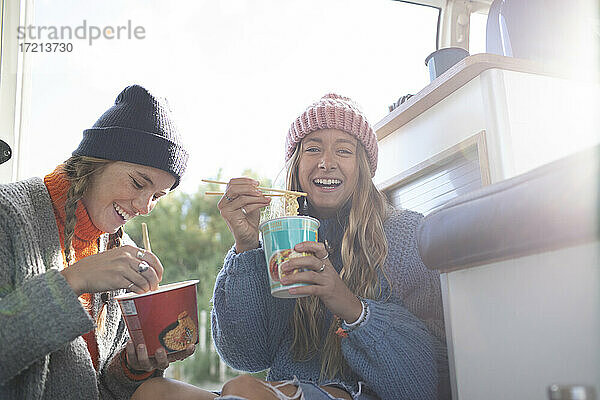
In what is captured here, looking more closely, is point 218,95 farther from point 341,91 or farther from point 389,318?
point 389,318

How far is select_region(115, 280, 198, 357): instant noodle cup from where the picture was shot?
1107mm

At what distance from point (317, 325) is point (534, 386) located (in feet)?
2.38

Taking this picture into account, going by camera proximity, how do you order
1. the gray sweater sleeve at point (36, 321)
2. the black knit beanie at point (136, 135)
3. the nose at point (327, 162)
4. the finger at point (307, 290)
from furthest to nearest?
the nose at point (327, 162) < the black knit beanie at point (136, 135) < the finger at point (307, 290) < the gray sweater sleeve at point (36, 321)

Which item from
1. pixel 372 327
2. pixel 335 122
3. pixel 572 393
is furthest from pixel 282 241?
pixel 572 393

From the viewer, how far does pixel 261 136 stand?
258 inches

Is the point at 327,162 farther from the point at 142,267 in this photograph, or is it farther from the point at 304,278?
the point at 142,267

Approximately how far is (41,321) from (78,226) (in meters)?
0.37

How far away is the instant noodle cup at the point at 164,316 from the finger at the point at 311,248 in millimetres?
272

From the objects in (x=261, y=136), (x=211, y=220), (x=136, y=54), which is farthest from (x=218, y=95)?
(x=136, y=54)

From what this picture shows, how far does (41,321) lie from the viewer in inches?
37.5

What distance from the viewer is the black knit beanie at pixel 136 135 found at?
50.2 inches

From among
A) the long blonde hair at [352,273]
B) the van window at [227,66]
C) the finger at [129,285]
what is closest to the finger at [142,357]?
the finger at [129,285]

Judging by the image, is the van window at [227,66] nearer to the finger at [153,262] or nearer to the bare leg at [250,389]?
the finger at [153,262]

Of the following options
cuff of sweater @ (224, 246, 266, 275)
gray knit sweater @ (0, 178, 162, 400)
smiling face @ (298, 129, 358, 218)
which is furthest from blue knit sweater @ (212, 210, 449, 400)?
gray knit sweater @ (0, 178, 162, 400)
